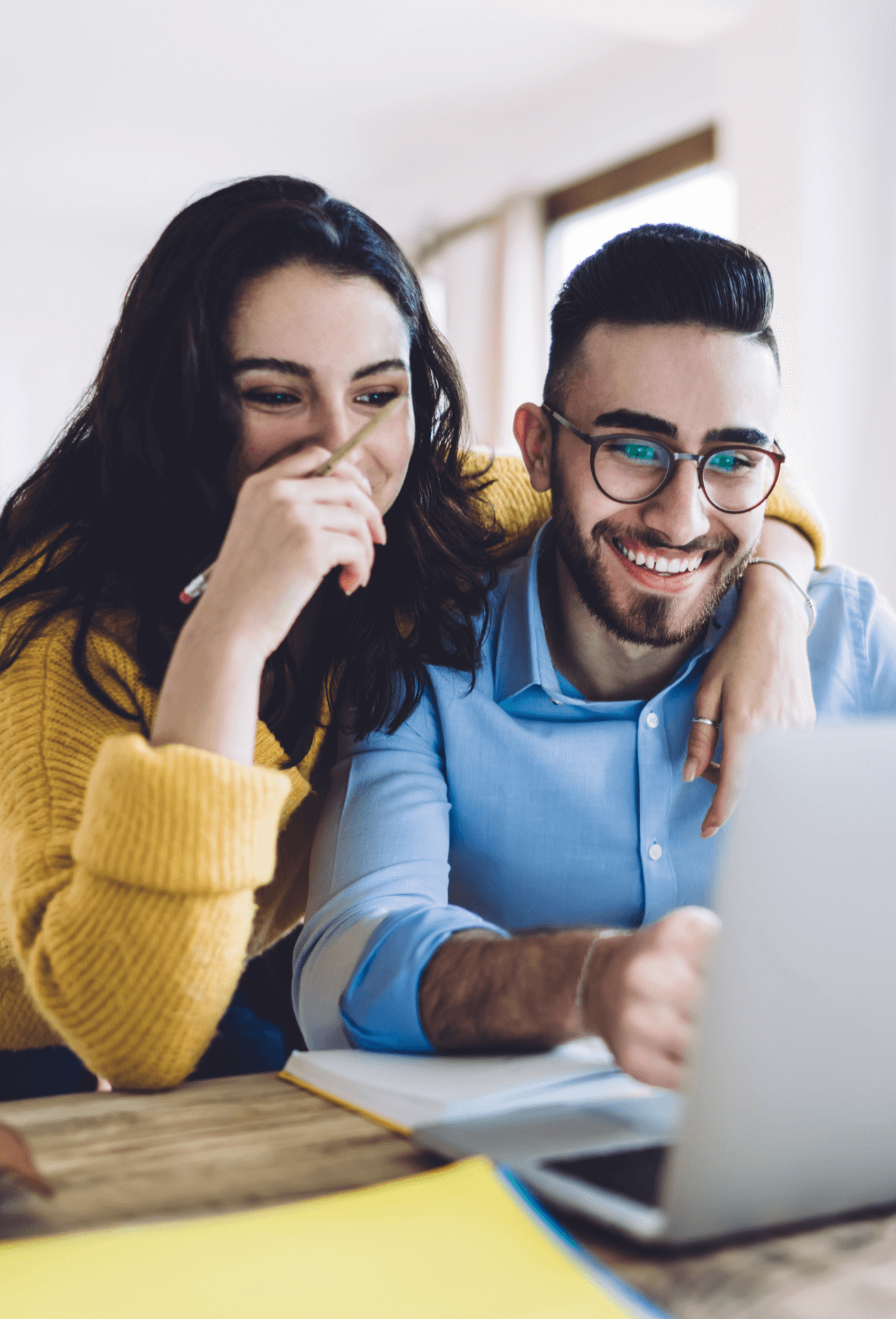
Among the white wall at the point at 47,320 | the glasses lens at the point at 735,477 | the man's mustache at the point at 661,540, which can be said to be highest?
the white wall at the point at 47,320

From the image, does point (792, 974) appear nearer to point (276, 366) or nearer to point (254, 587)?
point (254, 587)

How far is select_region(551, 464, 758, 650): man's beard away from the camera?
1334mm

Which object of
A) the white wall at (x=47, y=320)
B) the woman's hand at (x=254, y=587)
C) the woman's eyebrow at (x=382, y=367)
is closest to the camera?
the woman's hand at (x=254, y=587)

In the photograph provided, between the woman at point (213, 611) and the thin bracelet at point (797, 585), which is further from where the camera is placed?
the thin bracelet at point (797, 585)

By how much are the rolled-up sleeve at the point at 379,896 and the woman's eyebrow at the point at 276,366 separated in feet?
1.24

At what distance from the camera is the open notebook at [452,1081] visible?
73cm

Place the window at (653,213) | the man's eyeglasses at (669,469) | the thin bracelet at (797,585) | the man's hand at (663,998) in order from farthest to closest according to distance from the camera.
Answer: the window at (653,213), the thin bracelet at (797,585), the man's eyeglasses at (669,469), the man's hand at (663,998)

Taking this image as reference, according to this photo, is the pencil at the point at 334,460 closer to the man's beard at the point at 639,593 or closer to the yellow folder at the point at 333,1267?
the man's beard at the point at 639,593

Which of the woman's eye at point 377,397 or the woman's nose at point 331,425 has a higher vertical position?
the woman's eye at point 377,397

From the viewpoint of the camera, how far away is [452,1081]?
792 millimetres

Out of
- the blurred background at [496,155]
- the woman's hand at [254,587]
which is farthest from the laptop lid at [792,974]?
the blurred background at [496,155]

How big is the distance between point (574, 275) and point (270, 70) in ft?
13.0

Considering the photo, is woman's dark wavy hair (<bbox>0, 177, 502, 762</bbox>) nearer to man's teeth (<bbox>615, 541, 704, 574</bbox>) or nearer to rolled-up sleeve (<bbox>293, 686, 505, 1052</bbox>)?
rolled-up sleeve (<bbox>293, 686, 505, 1052</bbox>)

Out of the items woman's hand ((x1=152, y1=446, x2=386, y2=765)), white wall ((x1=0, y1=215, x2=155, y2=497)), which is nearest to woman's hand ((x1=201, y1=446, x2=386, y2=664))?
woman's hand ((x1=152, y1=446, x2=386, y2=765))
